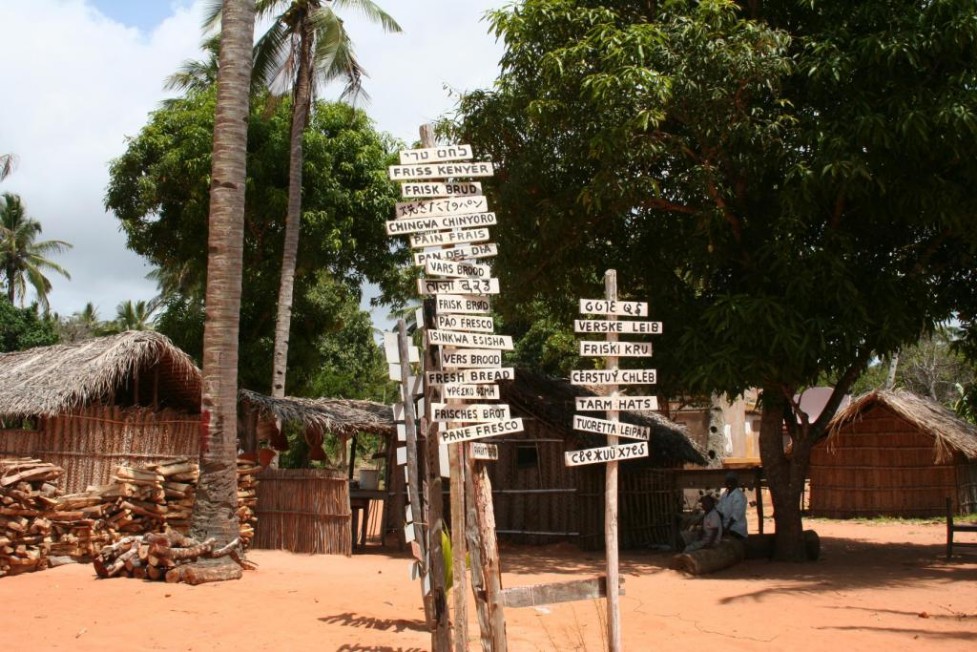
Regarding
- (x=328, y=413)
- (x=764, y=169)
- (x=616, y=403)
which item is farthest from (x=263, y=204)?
(x=616, y=403)

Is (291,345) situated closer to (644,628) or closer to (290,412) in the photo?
(290,412)

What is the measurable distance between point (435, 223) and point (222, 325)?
246 inches

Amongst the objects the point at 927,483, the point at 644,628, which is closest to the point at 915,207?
the point at 644,628

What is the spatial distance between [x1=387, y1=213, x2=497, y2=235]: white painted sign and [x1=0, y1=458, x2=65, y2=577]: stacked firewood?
27.2 ft

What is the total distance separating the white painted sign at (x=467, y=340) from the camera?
602 cm

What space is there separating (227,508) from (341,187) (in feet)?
35.9

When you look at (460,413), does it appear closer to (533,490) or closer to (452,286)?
(452,286)

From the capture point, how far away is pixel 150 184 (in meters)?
20.4

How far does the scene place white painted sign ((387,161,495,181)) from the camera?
6184mm

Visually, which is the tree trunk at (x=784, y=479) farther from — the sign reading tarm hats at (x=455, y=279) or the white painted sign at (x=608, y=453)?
the sign reading tarm hats at (x=455, y=279)

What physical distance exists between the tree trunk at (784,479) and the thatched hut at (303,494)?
6.19 m

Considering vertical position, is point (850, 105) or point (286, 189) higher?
point (286, 189)

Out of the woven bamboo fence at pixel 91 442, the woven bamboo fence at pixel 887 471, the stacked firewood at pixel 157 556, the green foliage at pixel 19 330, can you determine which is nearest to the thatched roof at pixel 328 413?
the woven bamboo fence at pixel 91 442

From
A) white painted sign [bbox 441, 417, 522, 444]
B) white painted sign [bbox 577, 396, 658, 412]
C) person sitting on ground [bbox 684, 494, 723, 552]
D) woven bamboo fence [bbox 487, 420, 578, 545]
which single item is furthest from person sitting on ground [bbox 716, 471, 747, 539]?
white painted sign [bbox 441, 417, 522, 444]
